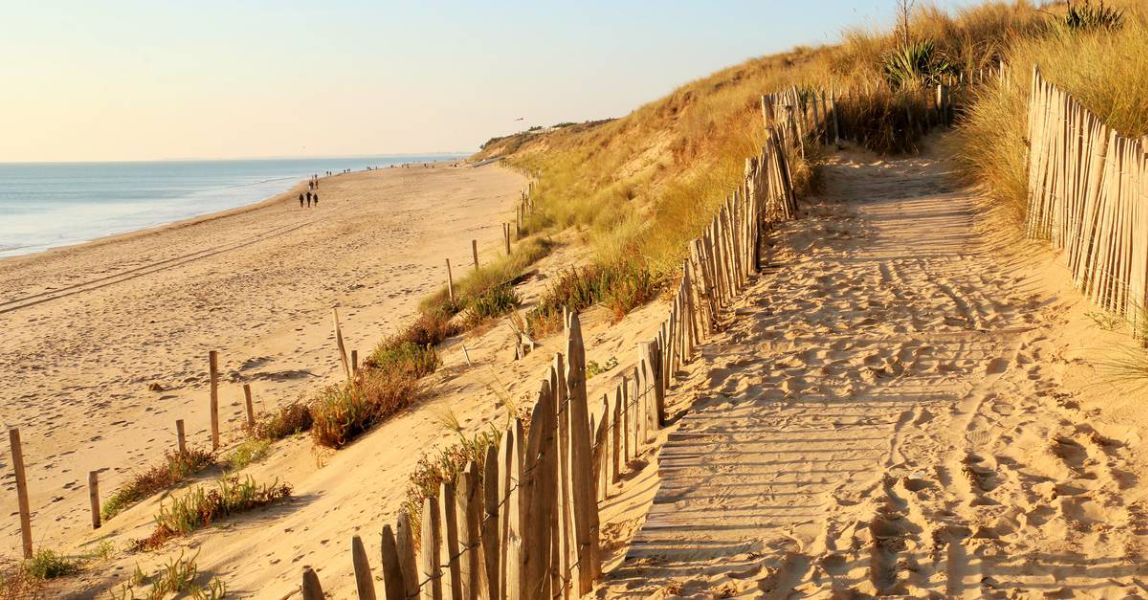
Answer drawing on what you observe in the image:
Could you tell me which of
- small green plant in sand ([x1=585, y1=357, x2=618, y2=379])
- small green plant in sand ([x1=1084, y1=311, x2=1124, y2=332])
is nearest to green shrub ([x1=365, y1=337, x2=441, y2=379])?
small green plant in sand ([x1=585, y1=357, x2=618, y2=379])

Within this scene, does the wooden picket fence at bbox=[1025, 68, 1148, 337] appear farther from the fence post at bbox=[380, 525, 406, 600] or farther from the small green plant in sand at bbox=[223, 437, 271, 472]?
the small green plant in sand at bbox=[223, 437, 271, 472]

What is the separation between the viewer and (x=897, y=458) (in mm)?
4152

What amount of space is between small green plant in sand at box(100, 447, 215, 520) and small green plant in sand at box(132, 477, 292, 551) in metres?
0.92

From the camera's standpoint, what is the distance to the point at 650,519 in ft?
12.4

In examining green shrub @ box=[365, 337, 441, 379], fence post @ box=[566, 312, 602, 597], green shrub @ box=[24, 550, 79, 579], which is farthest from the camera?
green shrub @ box=[365, 337, 441, 379]

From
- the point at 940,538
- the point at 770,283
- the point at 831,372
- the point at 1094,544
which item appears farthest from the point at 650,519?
the point at 770,283

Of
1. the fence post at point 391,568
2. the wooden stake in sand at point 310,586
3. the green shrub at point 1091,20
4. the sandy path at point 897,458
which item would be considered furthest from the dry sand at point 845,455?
the green shrub at point 1091,20

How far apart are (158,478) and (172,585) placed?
9.27 feet

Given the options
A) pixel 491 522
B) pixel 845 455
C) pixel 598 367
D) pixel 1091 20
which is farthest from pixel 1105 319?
pixel 1091 20

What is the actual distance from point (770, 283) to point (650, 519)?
12.8 ft

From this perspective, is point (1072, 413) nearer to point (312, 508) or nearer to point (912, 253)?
point (912, 253)

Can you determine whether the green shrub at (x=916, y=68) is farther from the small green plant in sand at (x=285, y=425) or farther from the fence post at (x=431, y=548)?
the fence post at (x=431, y=548)

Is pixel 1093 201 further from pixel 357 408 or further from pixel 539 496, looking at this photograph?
pixel 357 408

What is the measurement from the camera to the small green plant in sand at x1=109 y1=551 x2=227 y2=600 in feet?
16.4
